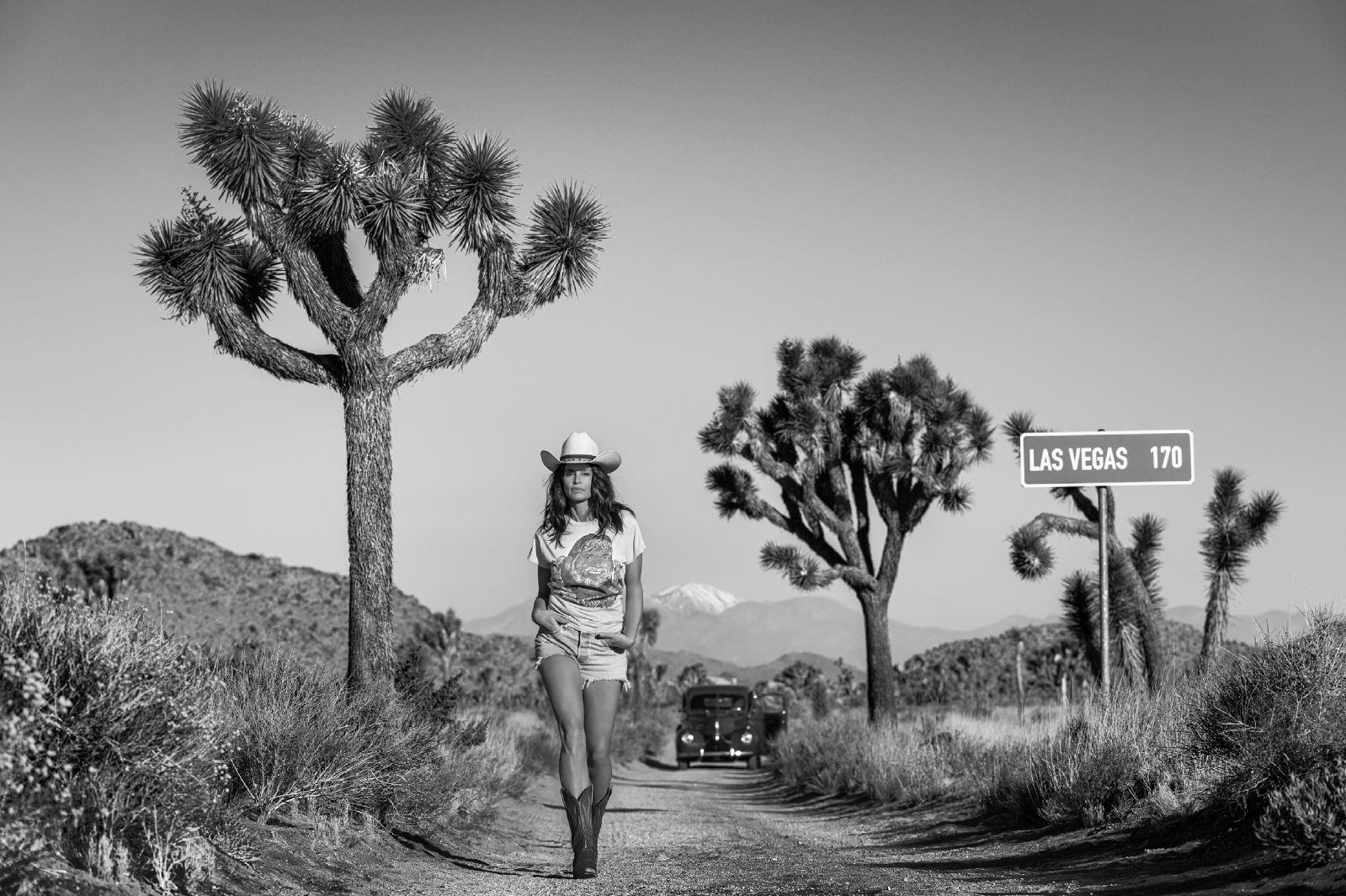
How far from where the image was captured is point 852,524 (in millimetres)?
21719

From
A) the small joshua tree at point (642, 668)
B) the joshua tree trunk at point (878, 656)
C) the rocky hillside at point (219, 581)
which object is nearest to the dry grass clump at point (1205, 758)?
the joshua tree trunk at point (878, 656)

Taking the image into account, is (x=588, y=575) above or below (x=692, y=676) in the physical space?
above

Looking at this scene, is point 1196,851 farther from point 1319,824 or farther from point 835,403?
point 835,403

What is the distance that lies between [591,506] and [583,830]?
1566mm

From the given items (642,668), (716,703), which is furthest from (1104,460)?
(642,668)

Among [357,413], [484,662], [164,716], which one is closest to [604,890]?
[164,716]

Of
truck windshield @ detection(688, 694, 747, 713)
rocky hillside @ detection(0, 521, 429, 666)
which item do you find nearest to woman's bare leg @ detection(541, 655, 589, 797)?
truck windshield @ detection(688, 694, 747, 713)

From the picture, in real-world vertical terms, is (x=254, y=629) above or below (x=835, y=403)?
below

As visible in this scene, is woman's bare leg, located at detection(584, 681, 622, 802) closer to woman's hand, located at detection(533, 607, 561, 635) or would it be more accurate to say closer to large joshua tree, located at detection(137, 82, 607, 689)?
woman's hand, located at detection(533, 607, 561, 635)

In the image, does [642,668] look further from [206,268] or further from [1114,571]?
[206,268]

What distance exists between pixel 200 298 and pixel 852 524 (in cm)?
1280

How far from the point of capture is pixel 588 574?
605 cm

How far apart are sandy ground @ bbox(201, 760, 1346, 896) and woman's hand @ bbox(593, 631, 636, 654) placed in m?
1.12

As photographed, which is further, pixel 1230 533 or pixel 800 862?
pixel 1230 533
